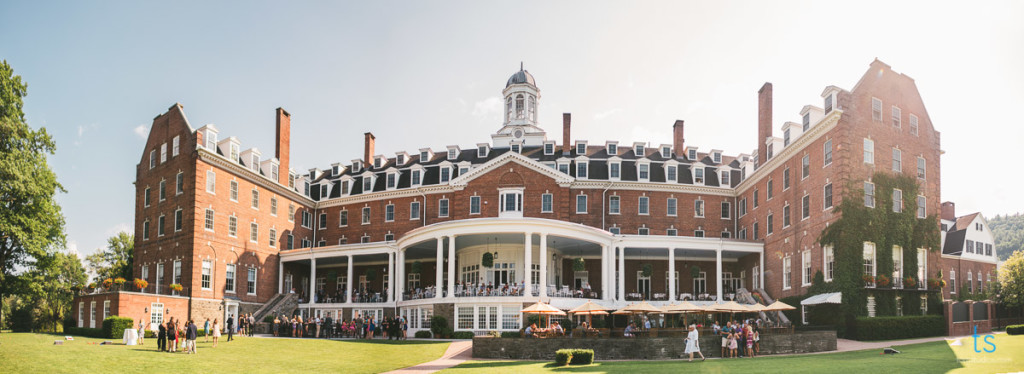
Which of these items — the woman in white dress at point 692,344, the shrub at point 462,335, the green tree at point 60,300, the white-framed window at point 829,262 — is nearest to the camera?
the woman in white dress at point 692,344

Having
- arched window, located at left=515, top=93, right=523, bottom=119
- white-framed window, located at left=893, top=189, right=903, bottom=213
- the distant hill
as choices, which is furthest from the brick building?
the distant hill

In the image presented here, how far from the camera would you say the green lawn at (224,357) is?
74.4 ft

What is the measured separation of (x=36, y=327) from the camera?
218 feet

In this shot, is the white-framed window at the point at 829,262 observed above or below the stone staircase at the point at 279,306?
above

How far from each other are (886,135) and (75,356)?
37.5 m

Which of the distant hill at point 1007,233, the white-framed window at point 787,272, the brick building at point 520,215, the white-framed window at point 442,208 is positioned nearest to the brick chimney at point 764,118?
the brick building at point 520,215

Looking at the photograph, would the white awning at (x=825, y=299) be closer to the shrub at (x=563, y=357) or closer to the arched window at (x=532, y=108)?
the shrub at (x=563, y=357)

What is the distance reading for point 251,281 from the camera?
47844 millimetres

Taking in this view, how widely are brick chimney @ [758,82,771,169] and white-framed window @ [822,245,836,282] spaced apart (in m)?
10.5

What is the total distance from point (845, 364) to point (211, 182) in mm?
36247

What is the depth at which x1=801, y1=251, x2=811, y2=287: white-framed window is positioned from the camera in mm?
39531

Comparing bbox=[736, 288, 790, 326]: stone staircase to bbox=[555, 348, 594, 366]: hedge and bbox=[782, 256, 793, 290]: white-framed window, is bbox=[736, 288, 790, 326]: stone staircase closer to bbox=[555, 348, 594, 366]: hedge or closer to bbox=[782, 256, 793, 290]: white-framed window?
bbox=[782, 256, 793, 290]: white-framed window

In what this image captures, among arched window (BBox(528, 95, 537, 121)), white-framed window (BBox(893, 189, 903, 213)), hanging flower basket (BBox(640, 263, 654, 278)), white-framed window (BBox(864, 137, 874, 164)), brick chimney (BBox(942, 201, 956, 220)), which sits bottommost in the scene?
hanging flower basket (BBox(640, 263, 654, 278))

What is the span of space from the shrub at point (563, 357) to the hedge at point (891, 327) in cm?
1629
